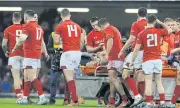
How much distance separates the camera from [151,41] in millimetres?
19609

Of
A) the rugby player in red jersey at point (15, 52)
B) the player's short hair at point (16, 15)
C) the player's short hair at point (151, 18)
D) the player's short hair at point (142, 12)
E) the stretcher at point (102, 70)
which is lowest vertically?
the stretcher at point (102, 70)

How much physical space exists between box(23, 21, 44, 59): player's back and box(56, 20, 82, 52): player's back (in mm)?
848

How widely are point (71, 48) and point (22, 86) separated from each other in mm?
3529

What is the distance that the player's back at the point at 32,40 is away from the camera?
21375 mm

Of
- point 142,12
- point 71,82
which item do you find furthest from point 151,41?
point 71,82

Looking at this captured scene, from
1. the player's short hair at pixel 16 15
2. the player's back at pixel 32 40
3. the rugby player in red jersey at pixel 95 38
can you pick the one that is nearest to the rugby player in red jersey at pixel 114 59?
the player's back at pixel 32 40

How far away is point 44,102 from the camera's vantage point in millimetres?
21359

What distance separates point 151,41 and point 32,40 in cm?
344

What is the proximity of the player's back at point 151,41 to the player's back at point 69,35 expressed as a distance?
2.05 m

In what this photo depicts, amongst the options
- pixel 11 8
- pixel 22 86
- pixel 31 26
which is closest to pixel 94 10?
pixel 11 8

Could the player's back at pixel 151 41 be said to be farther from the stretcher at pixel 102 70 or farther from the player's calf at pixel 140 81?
the stretcher at pixel 102 70

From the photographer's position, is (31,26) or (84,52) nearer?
(31,26)

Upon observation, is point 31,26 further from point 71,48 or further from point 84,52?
point 84,52

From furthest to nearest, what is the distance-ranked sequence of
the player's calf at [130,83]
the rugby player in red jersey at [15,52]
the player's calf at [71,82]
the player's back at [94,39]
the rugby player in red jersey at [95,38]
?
the player's back at [94,39]
the rugby player in red jersey at [95,38]
the rugby player in red jersey at [15,52]
the player's calf at [71,82]
the player's calf at [130,83]
